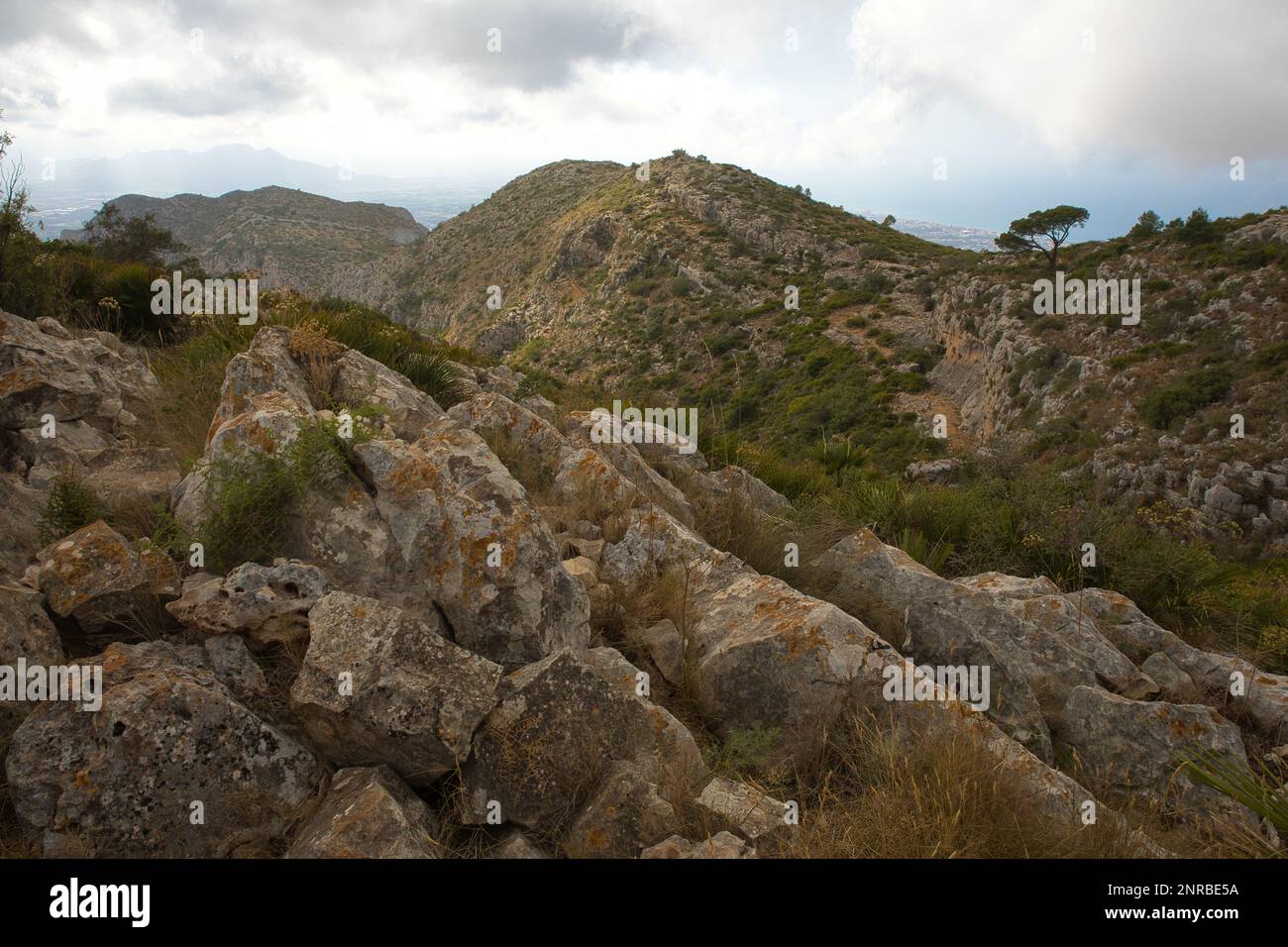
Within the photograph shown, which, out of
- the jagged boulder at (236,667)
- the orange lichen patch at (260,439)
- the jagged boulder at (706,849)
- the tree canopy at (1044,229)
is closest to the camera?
the jagged boulder at (706,849)

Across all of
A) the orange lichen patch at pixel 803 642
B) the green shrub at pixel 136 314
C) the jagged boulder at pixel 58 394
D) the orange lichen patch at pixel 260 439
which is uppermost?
the green shrub at pixel 136 314

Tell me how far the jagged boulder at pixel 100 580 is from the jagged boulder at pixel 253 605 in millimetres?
160

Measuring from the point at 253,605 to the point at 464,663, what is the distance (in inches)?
38.5

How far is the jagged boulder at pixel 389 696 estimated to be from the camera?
2408mm

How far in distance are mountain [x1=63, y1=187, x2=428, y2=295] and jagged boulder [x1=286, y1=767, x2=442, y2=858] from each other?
223 feet

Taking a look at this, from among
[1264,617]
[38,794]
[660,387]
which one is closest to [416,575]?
[38,794]

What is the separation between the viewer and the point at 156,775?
225 cm

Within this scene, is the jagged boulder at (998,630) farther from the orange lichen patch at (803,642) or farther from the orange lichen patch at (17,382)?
the orange lichen patch at (17,382)

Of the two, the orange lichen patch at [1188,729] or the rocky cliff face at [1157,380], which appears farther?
Result: the rocky cliff face at [1157,380]

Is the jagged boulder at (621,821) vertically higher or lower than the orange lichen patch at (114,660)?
lower

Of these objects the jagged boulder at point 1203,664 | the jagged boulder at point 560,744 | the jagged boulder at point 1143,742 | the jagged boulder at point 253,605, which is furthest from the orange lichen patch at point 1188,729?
the jagged boulder at point 253,605

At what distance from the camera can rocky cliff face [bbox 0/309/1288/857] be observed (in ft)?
7.52

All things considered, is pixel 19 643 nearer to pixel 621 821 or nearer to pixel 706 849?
pixel 621 821

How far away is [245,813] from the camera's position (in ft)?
7.50
